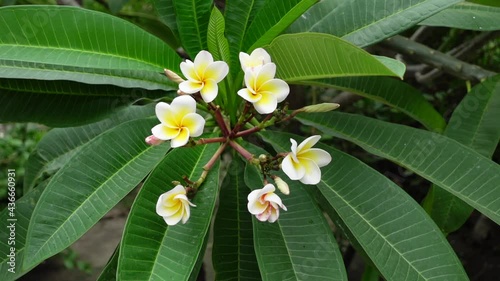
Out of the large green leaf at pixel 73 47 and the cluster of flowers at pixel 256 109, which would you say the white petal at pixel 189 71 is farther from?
the large green leaf at pixel 73 47

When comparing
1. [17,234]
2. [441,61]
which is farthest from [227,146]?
[441,61]

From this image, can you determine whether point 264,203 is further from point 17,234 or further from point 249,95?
point 17,234

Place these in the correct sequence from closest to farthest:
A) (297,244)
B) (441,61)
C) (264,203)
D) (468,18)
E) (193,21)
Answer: (264,203)
(297,244)
(193,21)
(468,18)
(441,61)

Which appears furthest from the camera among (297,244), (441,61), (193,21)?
(441,61)

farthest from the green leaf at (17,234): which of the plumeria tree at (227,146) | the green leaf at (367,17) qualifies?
the green leaf at (367,17)

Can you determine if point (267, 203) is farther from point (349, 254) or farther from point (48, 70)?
point (349, 254)
